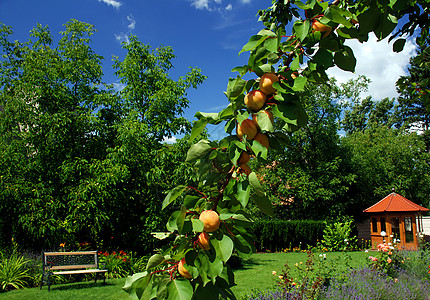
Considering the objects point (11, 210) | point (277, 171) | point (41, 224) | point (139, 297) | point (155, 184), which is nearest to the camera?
point (139, 297)

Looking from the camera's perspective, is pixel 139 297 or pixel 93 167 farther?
pixel 93 167

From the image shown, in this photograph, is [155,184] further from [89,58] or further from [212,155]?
[212,155]

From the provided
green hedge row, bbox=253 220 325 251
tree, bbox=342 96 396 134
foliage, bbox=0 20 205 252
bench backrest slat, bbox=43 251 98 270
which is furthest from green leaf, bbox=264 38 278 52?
tree, bbox=342 96 396 134

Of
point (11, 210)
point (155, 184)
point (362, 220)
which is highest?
point (155, 184)

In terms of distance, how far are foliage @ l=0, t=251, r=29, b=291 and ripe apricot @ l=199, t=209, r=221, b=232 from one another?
732 cm

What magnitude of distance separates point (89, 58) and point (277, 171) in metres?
11.8

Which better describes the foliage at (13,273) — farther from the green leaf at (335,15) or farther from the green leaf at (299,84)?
the green leaf at (335,15)

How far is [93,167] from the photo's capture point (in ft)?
24.4

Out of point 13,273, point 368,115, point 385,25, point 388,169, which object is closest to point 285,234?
point 388,169

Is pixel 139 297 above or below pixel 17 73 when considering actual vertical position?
below

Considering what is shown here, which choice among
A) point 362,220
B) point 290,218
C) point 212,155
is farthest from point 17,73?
point 362,220

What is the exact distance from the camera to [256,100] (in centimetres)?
78

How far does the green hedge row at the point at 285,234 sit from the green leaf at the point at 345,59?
1377 centimetres

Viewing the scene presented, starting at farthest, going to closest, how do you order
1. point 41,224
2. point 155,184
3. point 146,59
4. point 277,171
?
1. point 277,171
2. point 146,59
3. point 155,184
4. point 41,224
